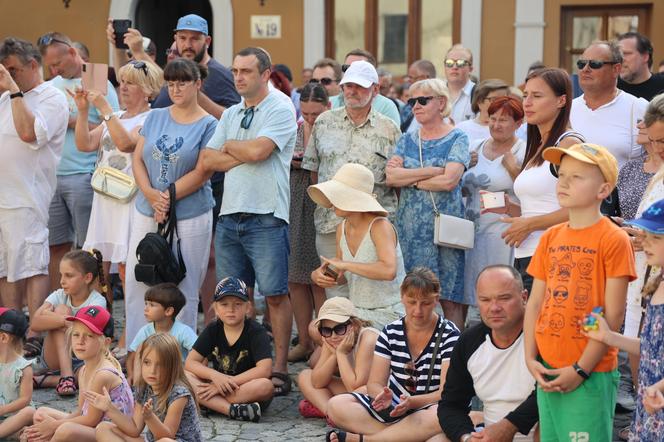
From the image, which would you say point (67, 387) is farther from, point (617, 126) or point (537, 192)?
point (617, 126)

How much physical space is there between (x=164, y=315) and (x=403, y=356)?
1.53 metres

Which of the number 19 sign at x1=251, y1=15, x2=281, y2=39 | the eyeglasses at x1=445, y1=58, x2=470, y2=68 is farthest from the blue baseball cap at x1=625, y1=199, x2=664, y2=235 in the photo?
the number 19 sign at x1=251, y1=15, x2=281, y2=39

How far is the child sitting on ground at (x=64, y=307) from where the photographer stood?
22.0ft

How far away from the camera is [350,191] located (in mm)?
6125

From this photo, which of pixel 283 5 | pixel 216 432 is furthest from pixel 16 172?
pixel 283 5

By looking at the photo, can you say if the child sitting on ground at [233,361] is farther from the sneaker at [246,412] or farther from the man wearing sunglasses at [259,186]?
the man wearing sunglasses at [259,186]

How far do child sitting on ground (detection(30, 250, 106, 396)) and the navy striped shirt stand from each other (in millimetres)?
2026

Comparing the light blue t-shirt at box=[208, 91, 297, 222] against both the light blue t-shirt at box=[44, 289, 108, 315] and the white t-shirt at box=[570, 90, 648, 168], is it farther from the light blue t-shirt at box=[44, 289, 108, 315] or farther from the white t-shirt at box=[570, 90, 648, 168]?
the white t-shirt at box=[570, 90, 648, 168]

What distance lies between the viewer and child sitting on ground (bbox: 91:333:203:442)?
5191 millimetres

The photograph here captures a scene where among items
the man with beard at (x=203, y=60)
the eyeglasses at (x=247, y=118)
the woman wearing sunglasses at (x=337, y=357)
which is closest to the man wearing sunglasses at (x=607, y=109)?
the woman wearing sunglasses at (x=337, y=357)

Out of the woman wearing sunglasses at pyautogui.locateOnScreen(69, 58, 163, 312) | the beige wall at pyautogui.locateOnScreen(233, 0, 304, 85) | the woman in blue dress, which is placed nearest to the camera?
the woman in blue dress

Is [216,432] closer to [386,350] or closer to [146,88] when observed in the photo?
[386,350]

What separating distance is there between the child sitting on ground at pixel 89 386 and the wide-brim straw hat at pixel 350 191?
134cm

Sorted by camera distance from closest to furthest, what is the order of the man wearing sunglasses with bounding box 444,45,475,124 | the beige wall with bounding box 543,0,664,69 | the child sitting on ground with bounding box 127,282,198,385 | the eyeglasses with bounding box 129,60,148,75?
the child sitting on ground with bounding box 127,282,198,385, the eyeglasses with bounding box 129,60,148,75, the man wearing sunglasses with bounding box 444,45,475,124, the beige wall with bounding box 543,0,664,69
